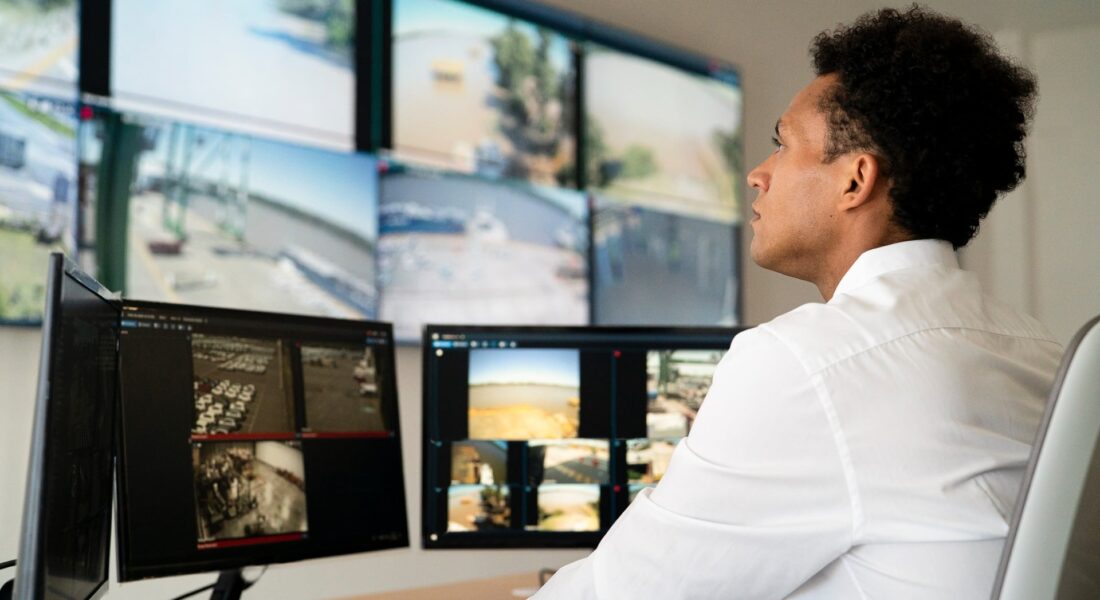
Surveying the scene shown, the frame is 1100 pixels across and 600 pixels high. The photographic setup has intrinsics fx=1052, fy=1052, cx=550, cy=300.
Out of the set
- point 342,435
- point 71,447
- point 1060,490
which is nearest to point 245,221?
point 342,435

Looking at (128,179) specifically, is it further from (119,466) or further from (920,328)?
(920,328)

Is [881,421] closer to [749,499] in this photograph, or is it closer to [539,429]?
[749,499]

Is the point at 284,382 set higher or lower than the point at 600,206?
lower

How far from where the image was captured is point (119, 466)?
4.29 feet

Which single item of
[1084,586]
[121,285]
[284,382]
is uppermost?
[121,285]

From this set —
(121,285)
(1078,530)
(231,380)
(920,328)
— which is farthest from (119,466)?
(1078,530)

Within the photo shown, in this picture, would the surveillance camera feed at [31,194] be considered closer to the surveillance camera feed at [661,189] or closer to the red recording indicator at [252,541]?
the red recording indicator at [252,541]

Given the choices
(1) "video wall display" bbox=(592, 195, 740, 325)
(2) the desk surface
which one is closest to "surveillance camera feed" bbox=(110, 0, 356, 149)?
(1) "video wall display" bbox=(592, 195, 740, 325)

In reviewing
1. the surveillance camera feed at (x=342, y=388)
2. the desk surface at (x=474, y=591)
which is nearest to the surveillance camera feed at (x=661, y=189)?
the desk surface at (x=474, y=591)

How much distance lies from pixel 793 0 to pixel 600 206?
1286mm

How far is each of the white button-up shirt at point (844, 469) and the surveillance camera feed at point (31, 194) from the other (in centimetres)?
125

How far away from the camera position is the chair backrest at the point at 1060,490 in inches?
32.2

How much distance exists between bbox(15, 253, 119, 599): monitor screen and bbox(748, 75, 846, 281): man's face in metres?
0.78

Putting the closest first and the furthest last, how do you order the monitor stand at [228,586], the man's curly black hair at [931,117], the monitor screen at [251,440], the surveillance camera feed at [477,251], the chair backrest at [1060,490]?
the chair backrest at [1060,490] → the man's curly black hair at [931,117] → the monitor screen at [251,440] → the monitor stand at [228,586] → the surveillance camera feed at [477,251]
